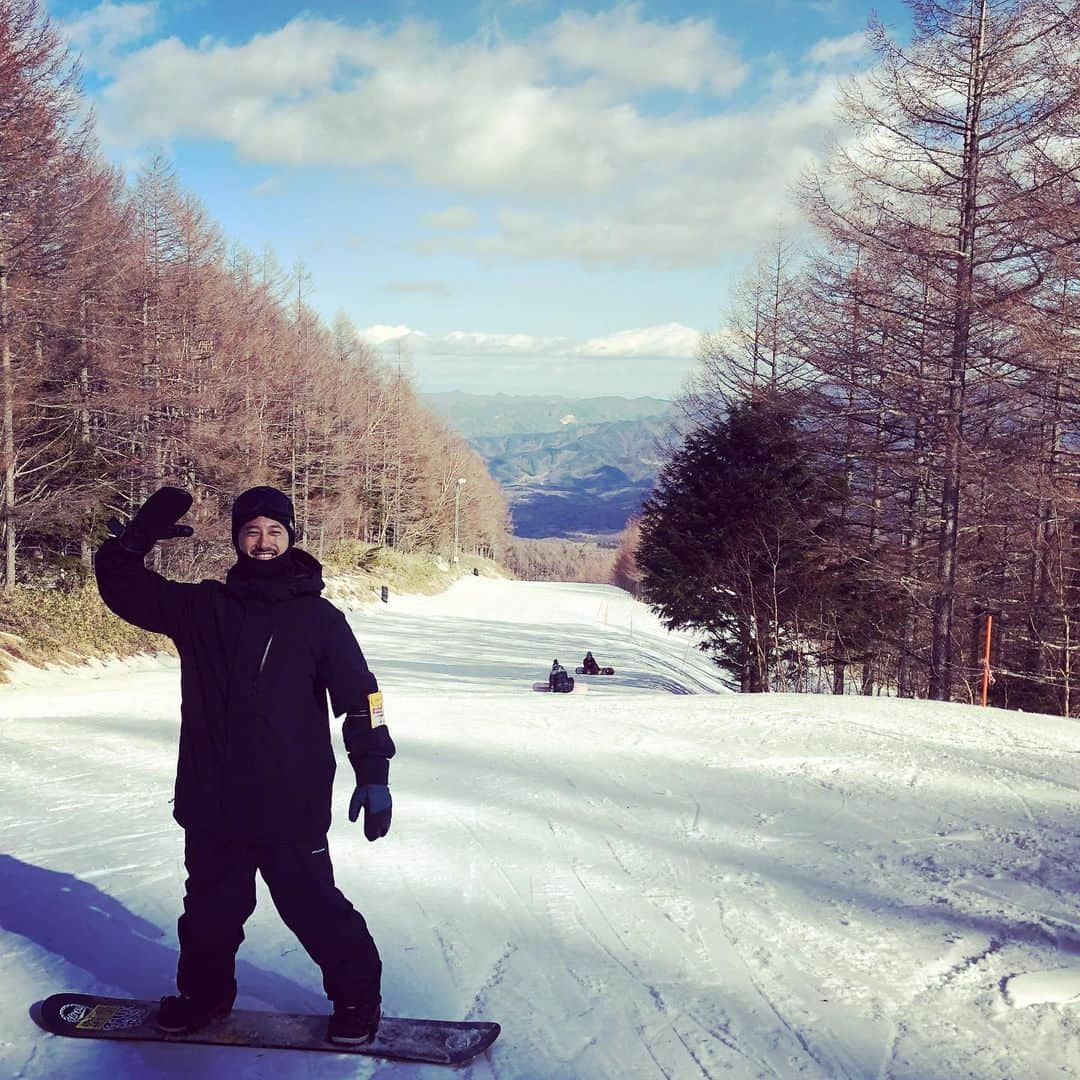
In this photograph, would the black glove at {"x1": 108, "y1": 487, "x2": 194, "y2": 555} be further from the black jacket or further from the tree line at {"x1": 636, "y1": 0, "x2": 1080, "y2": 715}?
the tree line at {"x1": 636, "y1": 0, "x2": 1080, "y2": 715}

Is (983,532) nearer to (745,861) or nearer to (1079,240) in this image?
(1079,240)

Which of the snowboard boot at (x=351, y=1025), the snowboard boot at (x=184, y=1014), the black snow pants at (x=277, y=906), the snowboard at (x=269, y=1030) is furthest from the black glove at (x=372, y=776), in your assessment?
the snowboard boot at (x=184, y=1014)

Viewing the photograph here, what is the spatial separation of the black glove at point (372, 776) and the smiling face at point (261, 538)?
669mm

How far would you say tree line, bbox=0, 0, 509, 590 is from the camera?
12.6 metres

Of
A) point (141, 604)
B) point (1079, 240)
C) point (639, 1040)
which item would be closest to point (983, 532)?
point (1079, 240)

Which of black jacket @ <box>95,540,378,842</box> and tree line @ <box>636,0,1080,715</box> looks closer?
black jacket @ <box>95,540,378,842</box>

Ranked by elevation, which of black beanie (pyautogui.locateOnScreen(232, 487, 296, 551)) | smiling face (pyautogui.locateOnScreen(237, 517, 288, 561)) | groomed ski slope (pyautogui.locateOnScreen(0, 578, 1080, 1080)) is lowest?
groomed ski slope (pyautogui.locateOnScreen(0, 578, 1080, 1080))

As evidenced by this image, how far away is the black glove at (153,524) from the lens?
115 inches

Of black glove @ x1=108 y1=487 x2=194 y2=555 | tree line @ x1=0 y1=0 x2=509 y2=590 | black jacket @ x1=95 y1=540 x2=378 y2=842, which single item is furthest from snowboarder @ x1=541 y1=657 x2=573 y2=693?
black glove @ x1=108 y1=487 x2=194 y2=555

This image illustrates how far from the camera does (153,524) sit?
2.93 m

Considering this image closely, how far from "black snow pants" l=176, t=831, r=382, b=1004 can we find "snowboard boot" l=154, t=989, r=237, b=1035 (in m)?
0.04

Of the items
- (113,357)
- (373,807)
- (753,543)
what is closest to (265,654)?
(373,807)

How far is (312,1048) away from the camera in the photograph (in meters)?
2.82

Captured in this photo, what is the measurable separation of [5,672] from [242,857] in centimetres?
982
